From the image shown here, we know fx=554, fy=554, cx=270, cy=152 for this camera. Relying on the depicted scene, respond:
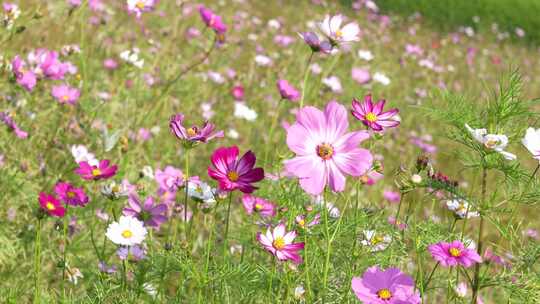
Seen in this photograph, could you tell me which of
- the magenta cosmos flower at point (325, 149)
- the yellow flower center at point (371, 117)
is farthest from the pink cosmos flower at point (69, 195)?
the yellow flower center at point (371, 117)

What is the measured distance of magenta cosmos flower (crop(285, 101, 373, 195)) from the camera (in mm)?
1001

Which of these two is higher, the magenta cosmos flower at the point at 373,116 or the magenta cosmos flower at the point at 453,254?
the magenta cosmos flower at the point at 373,116

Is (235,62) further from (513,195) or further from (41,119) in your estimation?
(513,195)

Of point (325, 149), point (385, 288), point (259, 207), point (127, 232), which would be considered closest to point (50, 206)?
Answer: point (127, 232)

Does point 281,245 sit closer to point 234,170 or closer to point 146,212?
point 234,170

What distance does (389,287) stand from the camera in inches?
42.1

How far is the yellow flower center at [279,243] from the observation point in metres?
1.18

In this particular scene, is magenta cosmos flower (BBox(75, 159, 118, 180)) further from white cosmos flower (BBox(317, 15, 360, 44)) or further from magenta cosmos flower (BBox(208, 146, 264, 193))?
white cosmos flower (BBox(317, 15, 360, 44))

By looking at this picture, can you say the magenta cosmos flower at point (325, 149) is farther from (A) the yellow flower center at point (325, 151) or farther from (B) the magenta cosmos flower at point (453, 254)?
(B) the magenta cosmos flower at point (453, 254)

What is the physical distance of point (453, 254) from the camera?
3.55ft

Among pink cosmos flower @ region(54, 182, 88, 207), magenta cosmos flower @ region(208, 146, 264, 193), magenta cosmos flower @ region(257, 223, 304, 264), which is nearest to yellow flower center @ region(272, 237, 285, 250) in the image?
magenta cosmos flower @ region(257, 223, 304, 264)

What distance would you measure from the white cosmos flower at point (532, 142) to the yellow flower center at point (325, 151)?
0.37m

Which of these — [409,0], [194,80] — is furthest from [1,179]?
[409,0]

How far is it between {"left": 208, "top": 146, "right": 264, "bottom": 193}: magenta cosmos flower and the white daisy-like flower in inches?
13.6
